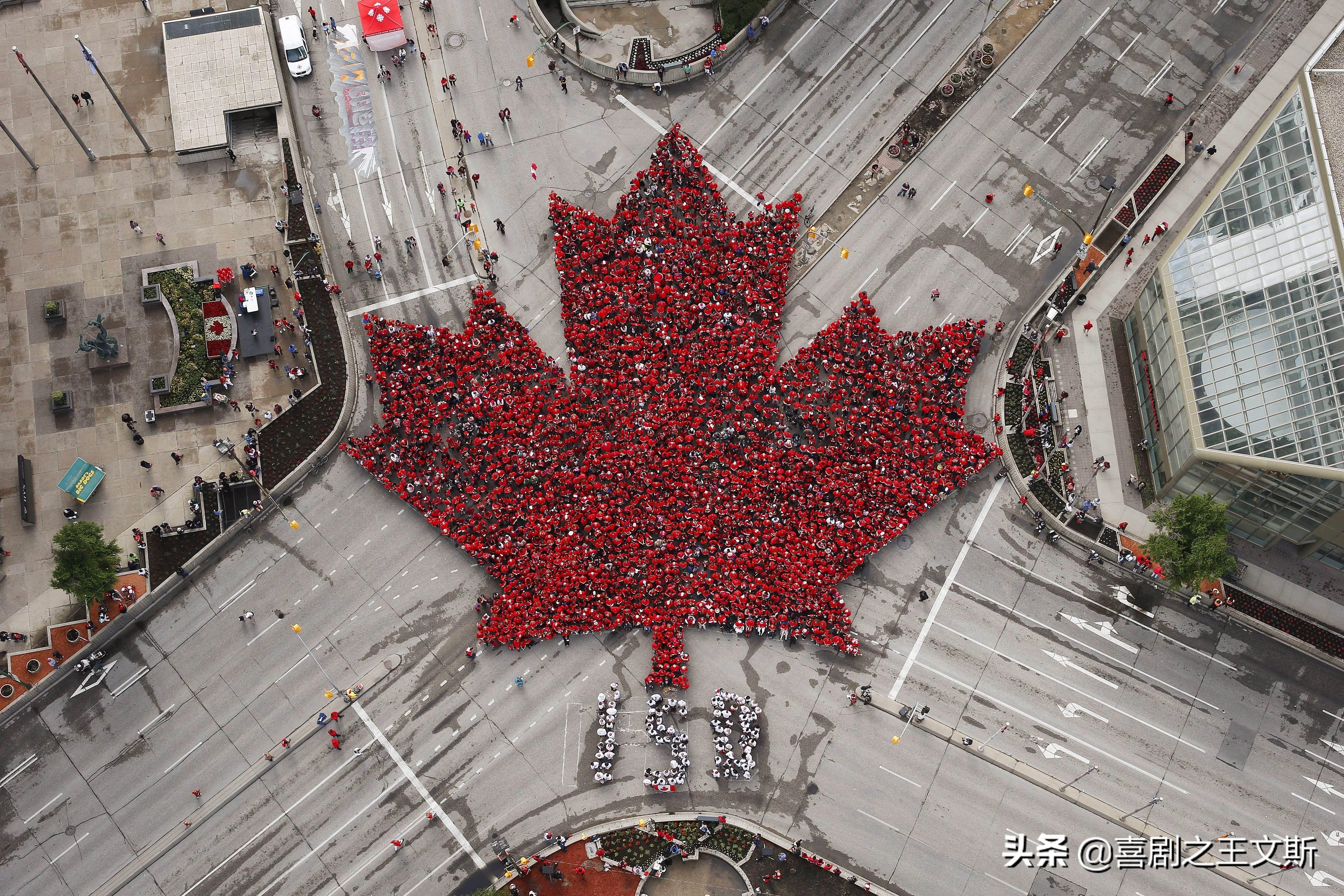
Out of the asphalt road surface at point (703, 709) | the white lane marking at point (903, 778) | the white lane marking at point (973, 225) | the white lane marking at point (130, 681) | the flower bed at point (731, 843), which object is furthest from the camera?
the white lane marking at point (973, 225)

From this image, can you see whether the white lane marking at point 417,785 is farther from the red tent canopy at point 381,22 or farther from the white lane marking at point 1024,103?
the white lane marking at point 1024,103

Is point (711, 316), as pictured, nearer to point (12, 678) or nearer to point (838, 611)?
point (838, 611)

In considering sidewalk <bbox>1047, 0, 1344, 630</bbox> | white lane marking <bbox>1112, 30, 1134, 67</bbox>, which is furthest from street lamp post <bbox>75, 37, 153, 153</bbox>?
white lane marking <bbox>1112, 30, 1134, 67</bbox>

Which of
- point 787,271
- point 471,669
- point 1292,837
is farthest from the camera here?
point 787,271

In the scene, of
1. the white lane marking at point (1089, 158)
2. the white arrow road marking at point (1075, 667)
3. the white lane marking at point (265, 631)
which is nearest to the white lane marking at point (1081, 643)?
the white arrow road marking at point (1075, 667)

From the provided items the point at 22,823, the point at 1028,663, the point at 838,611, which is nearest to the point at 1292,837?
the point at 1028,663

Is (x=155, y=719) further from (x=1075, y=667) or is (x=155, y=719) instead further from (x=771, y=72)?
(x=771, y=72)
